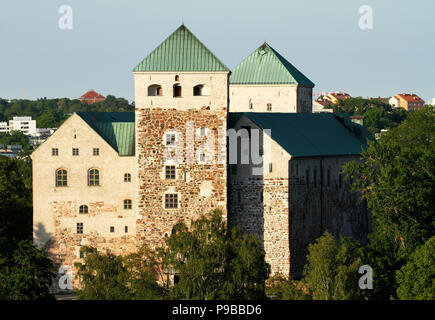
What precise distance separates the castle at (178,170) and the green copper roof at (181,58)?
2.5 inches

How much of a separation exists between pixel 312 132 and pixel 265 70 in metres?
8.52

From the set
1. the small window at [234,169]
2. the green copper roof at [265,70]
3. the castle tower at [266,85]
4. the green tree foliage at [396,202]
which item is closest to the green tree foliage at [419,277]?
the green tree foliage at [396,202]

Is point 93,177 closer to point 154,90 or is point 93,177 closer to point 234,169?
point 154,90


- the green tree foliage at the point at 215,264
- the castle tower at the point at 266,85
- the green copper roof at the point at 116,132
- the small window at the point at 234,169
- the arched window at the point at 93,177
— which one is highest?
the castle tower at the point at 266,85

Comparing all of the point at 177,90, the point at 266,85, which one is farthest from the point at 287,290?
the point at 266,85

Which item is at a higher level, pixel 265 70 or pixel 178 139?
pixel 265 70

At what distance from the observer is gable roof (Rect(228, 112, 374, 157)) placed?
86500mm

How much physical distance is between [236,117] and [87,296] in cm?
1936

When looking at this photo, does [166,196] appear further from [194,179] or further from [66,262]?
[66,262]

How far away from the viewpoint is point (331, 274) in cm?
7069

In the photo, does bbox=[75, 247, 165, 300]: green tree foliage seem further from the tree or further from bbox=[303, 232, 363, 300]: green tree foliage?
bbox=[303, 232, 363, 300]: green tree foliage

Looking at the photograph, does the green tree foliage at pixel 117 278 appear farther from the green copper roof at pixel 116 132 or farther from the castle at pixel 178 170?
the green copper roof at pixel 116 132

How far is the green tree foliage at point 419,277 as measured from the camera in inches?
2889

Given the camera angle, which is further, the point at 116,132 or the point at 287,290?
the point at 116,132
